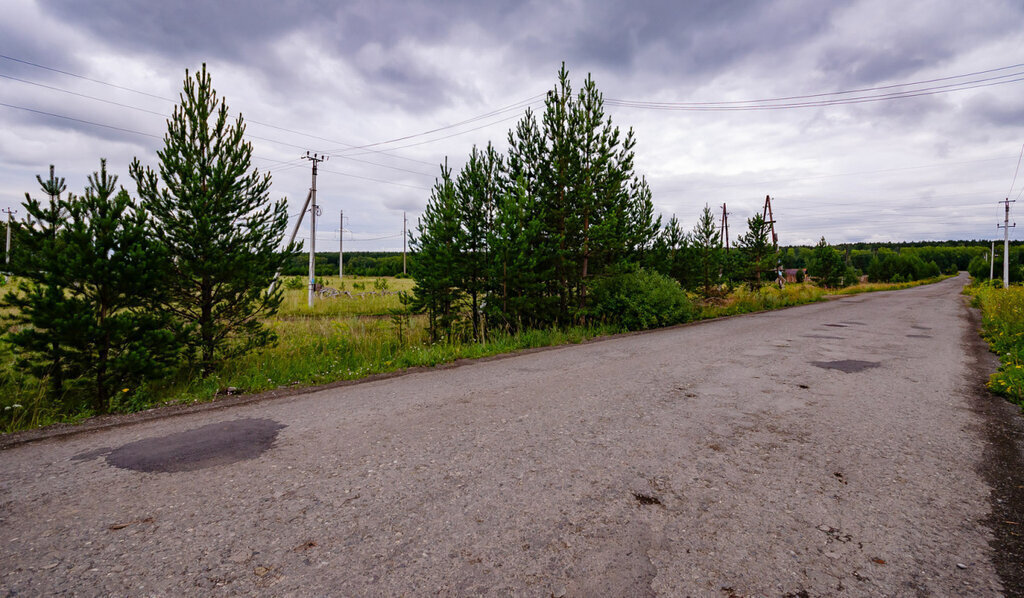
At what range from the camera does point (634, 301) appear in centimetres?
1396

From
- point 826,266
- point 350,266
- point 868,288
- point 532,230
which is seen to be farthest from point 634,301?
point 350,266

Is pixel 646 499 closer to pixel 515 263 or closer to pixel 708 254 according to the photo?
pixel 515 263

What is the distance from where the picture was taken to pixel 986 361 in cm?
802

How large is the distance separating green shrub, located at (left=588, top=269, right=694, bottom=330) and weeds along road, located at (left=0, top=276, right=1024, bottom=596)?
8.37m

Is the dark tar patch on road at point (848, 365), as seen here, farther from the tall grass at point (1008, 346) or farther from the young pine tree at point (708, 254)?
the young pine tree at point (708, 254)

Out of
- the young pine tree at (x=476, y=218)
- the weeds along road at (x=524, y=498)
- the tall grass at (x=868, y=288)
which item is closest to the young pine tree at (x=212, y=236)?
the weeds along road at (x=524, y=498)

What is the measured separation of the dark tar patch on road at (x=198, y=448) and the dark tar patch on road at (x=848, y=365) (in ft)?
25.8

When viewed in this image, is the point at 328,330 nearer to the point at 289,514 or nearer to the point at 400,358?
the point at 400,358

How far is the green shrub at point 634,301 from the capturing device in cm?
1389

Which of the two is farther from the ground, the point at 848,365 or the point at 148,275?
the point at 148,275

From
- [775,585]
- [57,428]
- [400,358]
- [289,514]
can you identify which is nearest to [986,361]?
[775,585]

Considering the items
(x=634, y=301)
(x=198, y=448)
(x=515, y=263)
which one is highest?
(x=515, y=263)

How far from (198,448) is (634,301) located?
12.1m

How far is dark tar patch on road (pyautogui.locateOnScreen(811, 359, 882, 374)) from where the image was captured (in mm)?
7105
